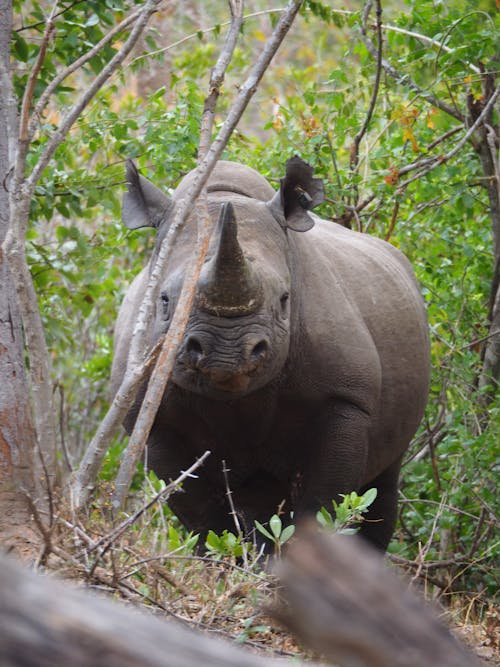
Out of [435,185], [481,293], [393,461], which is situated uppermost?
[435,185]

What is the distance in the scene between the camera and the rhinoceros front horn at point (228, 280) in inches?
190

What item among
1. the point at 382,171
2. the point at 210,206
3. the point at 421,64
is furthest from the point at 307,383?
the point at 421,64

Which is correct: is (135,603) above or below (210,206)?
below

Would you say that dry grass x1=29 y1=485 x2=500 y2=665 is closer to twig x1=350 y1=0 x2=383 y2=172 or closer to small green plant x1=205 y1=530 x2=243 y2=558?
small green plant x1=205 y1=530 x2=243 y2=558

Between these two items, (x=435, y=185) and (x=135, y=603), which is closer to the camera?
(x=135, y=603)

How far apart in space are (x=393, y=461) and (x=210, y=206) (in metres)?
2.10

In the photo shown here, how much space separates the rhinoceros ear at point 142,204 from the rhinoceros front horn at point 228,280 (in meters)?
0.85

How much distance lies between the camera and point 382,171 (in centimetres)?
750

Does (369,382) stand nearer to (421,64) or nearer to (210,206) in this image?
(210,206)

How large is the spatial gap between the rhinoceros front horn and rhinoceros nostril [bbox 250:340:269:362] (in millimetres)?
142

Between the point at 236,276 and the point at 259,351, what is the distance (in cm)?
34

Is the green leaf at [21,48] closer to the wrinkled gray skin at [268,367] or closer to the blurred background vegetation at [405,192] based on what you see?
the blurred background vegetation at [405,192]

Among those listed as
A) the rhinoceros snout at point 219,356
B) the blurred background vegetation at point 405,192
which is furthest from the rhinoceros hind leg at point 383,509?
the rhinoceros snout at point 219,356

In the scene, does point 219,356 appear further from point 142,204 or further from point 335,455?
point 142,204
